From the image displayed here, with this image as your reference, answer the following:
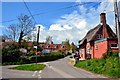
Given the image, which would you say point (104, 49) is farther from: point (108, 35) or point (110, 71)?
point (110, 71)

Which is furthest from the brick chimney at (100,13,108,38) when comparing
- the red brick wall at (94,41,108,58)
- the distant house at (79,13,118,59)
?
the red brick wall at (94,41,108,58)

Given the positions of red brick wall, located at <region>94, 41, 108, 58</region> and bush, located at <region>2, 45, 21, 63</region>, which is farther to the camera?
bush, located at <region>2, 45, 21, 63</region>

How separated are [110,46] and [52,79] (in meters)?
20.4

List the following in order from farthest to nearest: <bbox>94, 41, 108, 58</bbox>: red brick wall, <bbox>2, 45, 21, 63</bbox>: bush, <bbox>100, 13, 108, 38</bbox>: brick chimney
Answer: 1. <bbox>100, 13, 108, 38</bbox>: brick chimney
2. <bbox>2, 45, 21, 63</bbox>: bush
3. <bbox>94, 41, 108, 58</bbox>: red brick wall

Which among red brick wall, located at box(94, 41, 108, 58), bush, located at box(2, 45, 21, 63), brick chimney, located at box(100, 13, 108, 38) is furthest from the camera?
brick chimney, located at box(100, 13, 108, 38)

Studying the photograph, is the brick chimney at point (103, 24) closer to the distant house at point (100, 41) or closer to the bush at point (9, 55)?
the distant house at point (100, 41)

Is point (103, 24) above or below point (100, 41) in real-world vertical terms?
above

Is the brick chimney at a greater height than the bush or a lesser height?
greater

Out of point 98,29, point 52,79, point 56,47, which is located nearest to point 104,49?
point 98,29

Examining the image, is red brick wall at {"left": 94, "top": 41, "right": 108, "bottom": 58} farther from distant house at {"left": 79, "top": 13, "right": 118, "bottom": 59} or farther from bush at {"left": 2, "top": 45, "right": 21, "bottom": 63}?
bush at {"left": 2, "top": 45, "right": 21, "bottom": 63}

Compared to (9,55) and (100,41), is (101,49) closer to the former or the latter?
(100,41)

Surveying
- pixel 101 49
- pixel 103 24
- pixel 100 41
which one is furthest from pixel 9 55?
pixel 103 24

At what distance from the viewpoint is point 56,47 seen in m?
134

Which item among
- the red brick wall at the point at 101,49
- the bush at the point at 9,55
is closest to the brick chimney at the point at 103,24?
the red brick wall at the point at 101,49
